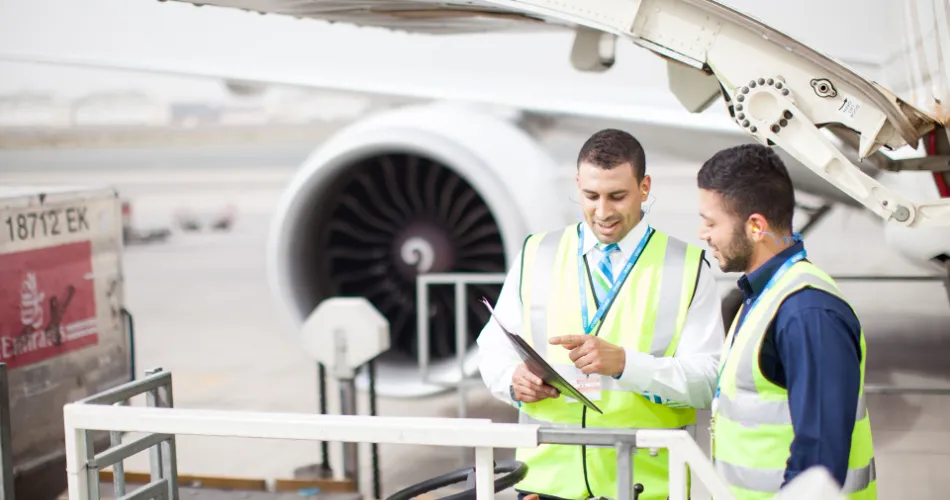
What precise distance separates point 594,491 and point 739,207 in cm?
67

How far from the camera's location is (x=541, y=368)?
1.85 meters

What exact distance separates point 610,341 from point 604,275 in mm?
149

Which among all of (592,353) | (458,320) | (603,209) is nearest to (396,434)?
(592,353)

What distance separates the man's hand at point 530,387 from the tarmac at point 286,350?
1.89 meters

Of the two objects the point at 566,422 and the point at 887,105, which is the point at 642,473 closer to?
the point at 566,422

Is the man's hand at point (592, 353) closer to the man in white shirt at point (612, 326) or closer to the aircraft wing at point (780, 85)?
the man in white shirt at point (612, 326)

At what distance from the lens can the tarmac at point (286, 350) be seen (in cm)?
461

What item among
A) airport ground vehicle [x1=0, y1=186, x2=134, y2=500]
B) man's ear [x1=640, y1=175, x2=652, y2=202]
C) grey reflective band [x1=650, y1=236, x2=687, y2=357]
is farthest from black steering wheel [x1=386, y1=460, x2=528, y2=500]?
airport ground vehicle [x1=0, y1=186, x2=134, y2=500]

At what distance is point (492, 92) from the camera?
5180 mm

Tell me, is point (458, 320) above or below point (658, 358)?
below

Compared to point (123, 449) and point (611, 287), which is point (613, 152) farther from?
point (123, 449)

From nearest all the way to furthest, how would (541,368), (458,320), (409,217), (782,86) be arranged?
1. (541,368)
2. (782,86)
3. (458,320)
4. (409,217)

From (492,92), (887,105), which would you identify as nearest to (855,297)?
(492,92)

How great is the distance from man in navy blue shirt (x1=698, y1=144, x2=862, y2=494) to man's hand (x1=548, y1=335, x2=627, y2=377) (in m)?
0.24
